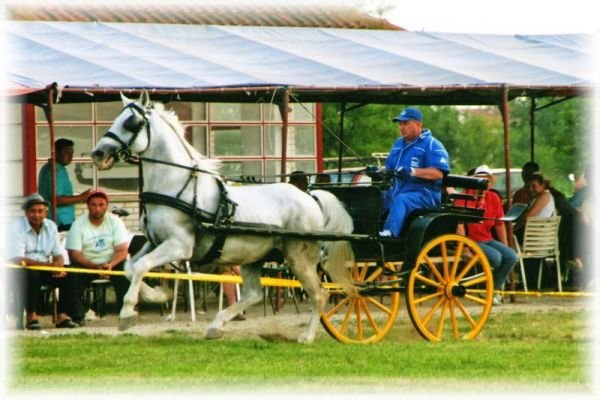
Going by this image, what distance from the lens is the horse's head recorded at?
36.1 feet

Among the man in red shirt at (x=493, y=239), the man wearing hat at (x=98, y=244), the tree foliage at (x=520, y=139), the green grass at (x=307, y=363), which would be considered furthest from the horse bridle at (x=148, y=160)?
the tree foliage at (x=520, y=139)

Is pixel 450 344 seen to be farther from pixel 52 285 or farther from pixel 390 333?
pixel 52 285

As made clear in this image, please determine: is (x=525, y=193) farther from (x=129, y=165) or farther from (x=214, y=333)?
(x=214, y=333)

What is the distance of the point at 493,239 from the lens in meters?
15.5

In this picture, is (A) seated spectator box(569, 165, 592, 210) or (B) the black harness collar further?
(A) seated spectator box(569, 165, 592, 210)

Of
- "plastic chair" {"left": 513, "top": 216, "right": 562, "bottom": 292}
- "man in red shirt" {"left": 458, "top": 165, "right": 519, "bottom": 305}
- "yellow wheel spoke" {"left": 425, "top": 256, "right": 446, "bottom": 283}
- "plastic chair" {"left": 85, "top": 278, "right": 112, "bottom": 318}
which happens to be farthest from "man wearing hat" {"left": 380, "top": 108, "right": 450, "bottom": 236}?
"plastic chair" {"left": 513, "top": 216, "right": 562, "bottom": 292}

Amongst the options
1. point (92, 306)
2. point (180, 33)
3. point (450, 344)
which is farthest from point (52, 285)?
point (180, 33)

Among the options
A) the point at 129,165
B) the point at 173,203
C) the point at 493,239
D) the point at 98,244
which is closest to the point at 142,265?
the point at 173,203

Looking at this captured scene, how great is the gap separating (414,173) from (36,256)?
160 inches

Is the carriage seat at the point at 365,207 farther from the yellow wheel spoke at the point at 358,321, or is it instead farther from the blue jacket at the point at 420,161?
the yellow wheel spoke at the point at 358,321

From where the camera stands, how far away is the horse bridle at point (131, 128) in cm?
1110

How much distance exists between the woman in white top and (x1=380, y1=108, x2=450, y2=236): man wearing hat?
18.1 ft

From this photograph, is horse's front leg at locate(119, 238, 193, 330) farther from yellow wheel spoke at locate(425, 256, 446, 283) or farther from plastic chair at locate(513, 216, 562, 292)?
plastic chair at locate(513, 216, 562, 292)

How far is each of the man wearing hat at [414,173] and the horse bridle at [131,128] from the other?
2088 millimetres
